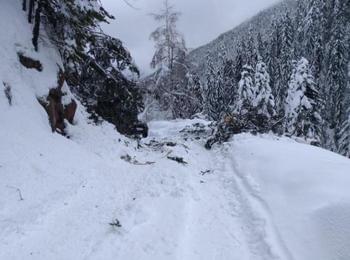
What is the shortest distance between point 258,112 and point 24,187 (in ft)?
43.5

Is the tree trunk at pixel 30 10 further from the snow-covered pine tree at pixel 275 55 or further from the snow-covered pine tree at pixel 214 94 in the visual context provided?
the snow-covered pine tree at pixel 275 55

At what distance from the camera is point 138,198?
7.16 metres

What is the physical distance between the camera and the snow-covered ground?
16.3 ft

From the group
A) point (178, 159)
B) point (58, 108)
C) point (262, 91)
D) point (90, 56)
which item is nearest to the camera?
point (58, 108)

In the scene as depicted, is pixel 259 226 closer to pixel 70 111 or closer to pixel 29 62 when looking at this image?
pixel 70 111

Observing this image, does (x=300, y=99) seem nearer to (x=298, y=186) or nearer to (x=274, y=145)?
(x=274, y=145)

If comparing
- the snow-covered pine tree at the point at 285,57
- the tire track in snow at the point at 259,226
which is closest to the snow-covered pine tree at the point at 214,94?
the snow-covered pine tree at the point at 285,57

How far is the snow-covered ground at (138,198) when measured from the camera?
196 inches

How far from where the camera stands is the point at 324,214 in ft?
18.2

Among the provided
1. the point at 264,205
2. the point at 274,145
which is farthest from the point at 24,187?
the point at 274,145

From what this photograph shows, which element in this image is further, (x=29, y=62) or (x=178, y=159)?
(x=178, y=159)

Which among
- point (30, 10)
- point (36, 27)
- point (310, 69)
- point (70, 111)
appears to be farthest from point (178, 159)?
point (310, 69)

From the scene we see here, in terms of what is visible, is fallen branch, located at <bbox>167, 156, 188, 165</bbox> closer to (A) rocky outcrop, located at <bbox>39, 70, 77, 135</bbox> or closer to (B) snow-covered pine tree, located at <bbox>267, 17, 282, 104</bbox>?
(A) rocky outcrop, located at <bbox>39, 70, 77, 135</bbox>

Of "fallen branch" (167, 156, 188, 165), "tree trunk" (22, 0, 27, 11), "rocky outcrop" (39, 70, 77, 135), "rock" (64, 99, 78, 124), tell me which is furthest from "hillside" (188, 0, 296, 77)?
"tree trunk" (22, 0, 27, 11)
